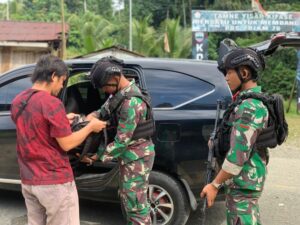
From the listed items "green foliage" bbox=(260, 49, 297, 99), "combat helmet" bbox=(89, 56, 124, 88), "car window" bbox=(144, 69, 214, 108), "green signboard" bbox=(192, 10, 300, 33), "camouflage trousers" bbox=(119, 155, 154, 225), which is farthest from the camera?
"green foliage" bbox=(260, 49, 297, 99)

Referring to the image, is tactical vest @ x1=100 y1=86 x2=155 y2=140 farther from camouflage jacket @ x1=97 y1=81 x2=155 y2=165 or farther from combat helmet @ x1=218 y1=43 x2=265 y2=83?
combat helmet @ x1=218 y1=43 x2=265 y2=83

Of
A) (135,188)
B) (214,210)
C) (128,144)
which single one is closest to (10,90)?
(128,144)

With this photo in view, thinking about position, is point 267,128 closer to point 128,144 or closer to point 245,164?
point 245,164

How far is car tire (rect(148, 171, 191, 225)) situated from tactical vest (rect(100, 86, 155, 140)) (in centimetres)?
76

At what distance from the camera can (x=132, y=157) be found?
349 centimetres

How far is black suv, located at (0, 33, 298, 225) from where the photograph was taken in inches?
161

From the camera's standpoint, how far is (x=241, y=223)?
2.85m

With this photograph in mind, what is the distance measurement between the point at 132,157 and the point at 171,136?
749 millimetres

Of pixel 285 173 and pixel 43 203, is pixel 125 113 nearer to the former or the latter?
pixel 43 203

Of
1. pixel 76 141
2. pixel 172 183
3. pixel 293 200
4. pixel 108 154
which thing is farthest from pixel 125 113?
pixel 293 200

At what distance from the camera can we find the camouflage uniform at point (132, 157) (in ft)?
10.9

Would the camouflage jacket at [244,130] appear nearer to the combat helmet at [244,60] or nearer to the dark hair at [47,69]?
the combat helmet at [244,60]

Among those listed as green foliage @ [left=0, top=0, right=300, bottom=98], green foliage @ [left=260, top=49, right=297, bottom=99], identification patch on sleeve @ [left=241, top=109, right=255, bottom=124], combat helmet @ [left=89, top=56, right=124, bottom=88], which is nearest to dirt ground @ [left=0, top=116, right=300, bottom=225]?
combat helmet @ [left=89, top=56, right=124, bottom=88]

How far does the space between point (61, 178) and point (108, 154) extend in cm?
58
